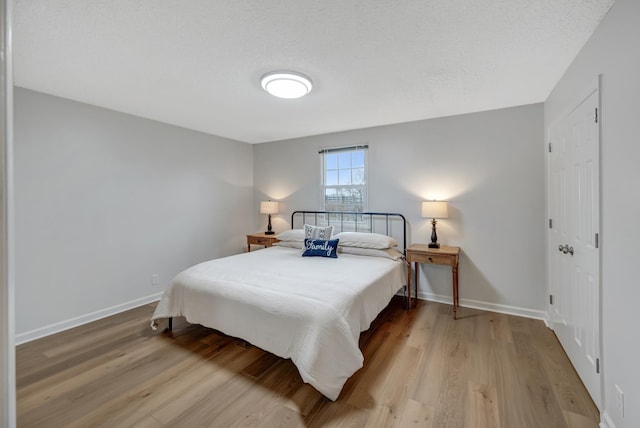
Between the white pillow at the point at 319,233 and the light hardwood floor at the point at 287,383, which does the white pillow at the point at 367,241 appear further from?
the light hardwood floor at the point at 287,383

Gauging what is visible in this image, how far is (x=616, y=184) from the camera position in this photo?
59.1 inches

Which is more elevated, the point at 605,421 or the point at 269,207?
the point at 269,207

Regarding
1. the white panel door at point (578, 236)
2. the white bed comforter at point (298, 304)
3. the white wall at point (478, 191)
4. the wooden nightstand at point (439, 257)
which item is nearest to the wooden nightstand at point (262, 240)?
the white bed comforter at point (298, 304)

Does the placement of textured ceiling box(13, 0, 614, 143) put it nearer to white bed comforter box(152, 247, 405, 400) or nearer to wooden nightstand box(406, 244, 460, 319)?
wooden nightstand box(406, 244, 460, 319)

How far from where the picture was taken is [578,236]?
2.04 meters

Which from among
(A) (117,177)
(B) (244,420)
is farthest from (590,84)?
(A) (117,177)

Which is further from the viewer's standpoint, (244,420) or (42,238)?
(42,238)

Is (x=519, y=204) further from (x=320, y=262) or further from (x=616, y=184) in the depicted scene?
(x=320, y=262)

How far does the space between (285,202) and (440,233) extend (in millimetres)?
2577

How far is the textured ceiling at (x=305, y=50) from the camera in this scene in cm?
158

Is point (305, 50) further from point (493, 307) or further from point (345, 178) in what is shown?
point (493, 307)

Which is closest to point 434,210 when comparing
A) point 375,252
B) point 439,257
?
point 439,257

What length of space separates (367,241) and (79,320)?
334cm

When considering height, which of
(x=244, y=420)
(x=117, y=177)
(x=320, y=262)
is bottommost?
(x=244, y=420)
